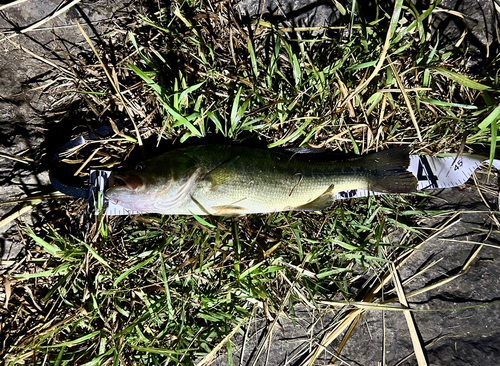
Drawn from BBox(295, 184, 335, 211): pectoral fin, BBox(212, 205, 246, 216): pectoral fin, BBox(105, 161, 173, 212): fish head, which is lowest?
BBox(295, 184, 335, 211): pectoral fin

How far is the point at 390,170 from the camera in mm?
2787

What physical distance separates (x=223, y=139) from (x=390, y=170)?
1.52m

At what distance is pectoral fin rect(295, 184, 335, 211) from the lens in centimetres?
271

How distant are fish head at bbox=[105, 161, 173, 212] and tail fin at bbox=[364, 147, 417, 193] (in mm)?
1738

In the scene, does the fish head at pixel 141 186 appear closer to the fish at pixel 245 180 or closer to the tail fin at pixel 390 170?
the fish at pixel 245 180

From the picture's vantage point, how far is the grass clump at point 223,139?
108 inches

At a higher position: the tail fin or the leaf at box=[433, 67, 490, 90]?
the leaf at box=[433, 67, 490, 90]

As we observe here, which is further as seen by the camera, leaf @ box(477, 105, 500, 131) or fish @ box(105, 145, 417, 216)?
leaf @ box(477, 105, 500, 131)

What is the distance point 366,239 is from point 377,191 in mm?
472

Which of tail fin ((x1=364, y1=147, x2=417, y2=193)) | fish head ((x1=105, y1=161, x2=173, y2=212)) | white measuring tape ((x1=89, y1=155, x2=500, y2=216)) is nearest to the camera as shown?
fish head ((x1=105, y1=161, x2=173, y2=212))

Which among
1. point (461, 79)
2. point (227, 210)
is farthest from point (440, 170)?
point (227, 210)

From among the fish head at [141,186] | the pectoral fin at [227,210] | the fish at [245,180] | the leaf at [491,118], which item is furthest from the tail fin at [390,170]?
the fish head at [141,186]

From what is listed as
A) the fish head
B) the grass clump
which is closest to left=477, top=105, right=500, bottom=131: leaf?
the grass clump

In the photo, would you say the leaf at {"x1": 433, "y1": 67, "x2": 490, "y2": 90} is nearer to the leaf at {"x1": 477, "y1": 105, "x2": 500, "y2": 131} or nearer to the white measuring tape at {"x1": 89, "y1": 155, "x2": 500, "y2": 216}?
the leaf at {"x1": 477, "y1": 105, "x2": 500, "y2": 131}
